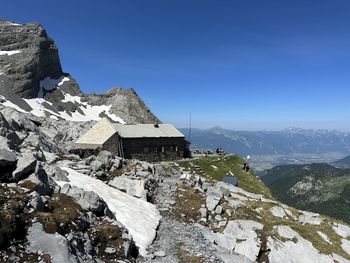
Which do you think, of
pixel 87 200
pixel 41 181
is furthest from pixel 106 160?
pixel 41 181

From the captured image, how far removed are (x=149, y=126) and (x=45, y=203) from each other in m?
60.0

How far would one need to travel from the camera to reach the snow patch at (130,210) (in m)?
32.8

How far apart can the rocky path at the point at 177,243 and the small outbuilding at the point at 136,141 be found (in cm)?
3478

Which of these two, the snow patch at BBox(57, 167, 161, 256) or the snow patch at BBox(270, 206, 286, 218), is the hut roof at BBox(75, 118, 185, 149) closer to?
the snow patch at BBox(57, 167, 161, 256)

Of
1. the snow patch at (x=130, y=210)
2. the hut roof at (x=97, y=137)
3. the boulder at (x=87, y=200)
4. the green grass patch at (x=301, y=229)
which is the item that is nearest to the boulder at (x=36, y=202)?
the boulder at (x=87, y=200)

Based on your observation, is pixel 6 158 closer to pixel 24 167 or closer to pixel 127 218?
pixel 24 167

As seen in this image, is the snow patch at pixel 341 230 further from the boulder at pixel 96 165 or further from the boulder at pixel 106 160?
the boulder at pixel 96 165

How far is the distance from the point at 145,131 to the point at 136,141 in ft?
15.4

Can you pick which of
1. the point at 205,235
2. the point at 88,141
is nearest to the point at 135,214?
the point at 205,235

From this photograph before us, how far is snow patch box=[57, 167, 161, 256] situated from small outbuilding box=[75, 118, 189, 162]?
102 feet

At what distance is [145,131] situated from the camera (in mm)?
83062

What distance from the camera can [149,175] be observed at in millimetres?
53219

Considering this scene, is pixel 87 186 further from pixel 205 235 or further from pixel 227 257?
pixel 227 257

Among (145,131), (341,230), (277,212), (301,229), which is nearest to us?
(301,229)
